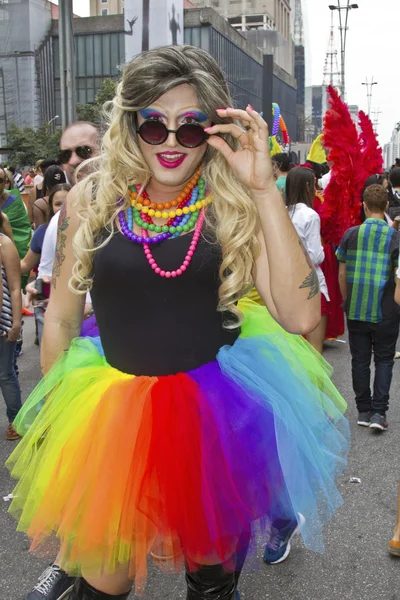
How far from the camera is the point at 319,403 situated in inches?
87.4

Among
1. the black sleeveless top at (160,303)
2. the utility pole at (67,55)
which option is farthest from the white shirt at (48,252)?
the utility pole at (67,55)

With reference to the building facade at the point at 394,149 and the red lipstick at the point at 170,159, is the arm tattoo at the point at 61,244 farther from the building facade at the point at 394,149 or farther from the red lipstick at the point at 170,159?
the building facade at the point at 394,149

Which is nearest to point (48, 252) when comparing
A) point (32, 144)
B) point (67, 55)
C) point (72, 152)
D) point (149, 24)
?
point (72, 152)

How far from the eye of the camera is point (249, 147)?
2.02 meters

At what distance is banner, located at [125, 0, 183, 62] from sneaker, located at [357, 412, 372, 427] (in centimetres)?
450

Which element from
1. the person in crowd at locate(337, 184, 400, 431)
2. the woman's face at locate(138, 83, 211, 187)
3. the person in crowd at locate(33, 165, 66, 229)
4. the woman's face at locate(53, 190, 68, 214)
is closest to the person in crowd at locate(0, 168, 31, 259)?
Answer: the person in crowd at locate(33, 165, 66, 229)

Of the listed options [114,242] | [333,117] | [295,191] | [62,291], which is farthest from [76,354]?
[333,117]

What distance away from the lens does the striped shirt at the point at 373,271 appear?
5.25 m

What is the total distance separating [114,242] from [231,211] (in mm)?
401

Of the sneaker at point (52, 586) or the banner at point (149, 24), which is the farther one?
the banner at point (149, 24)

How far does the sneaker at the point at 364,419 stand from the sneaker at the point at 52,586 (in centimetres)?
305

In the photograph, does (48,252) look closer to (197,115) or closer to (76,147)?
(76,147)

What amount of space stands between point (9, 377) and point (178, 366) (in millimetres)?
3185

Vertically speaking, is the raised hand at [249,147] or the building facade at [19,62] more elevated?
the building facade at [19,62]
